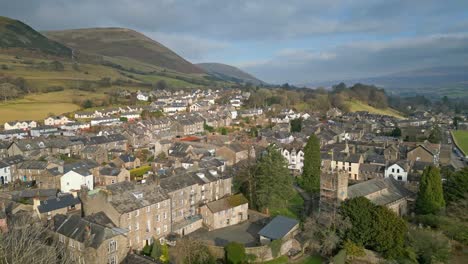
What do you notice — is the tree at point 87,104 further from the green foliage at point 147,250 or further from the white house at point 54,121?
the green foliage at point 147,250

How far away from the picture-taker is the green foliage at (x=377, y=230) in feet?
88.8

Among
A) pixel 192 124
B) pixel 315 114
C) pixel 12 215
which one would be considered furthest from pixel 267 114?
pixel 12 215

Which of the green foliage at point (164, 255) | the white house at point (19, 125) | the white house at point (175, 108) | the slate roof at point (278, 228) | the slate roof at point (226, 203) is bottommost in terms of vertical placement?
the green foliage at point (164, 255)

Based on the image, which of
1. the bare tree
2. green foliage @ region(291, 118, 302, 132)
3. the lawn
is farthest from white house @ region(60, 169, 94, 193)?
green foliage @ region(291, 118, 302, 132)

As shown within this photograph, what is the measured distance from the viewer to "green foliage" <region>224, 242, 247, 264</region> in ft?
83.5

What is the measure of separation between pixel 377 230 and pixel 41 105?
76.1 m

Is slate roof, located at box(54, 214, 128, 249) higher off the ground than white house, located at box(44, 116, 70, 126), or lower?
lower

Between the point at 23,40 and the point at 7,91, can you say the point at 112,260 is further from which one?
Result: the point at 23,40

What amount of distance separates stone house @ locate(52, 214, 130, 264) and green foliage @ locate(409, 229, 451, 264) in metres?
20.4

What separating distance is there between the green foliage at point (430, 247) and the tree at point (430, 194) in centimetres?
607

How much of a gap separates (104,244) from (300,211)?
19.0m

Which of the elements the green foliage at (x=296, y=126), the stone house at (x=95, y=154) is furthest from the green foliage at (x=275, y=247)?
the green foliage at (x=296, y=126)

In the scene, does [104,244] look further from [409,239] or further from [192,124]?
[192,124]

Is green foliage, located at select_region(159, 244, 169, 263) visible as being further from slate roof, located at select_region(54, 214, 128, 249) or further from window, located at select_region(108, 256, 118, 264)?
window, located at select_region(108, 256, 118, 264)
